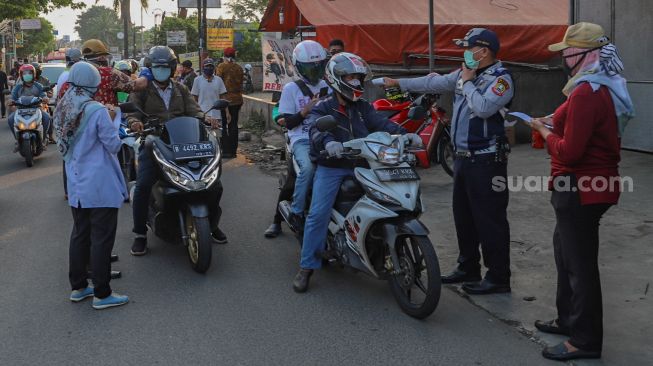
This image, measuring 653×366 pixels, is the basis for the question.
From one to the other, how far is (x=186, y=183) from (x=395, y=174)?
1.82 m

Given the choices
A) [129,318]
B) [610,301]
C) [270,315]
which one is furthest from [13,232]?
[610,301]

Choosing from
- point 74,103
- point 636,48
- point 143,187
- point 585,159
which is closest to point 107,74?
point 143,187

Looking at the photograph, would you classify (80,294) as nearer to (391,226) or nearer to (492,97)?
(391,226)

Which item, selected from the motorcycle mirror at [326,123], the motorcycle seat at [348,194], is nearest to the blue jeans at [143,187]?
the motorcycle seat at [348,194]

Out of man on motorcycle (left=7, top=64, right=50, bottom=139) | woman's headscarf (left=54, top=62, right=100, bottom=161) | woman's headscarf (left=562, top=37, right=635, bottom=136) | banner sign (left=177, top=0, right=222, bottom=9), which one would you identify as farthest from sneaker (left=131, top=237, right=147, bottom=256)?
banner sign (left=177, top=0, right=222, bottom=9)

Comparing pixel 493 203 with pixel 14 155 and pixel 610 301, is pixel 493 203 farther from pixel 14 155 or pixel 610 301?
pixel 14 155

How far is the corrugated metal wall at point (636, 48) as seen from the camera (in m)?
10.3

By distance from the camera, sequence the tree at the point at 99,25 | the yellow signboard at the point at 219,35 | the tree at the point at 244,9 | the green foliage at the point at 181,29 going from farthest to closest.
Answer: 1. the tree at the point at 99,25
2. the tree at the point at 244,9
3. the green foliage at the point at 181,29
4. the yellow signboard at the point at 219,35

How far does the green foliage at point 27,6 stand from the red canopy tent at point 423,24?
2670cm

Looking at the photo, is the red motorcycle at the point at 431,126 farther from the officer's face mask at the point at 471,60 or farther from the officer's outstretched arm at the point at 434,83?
the officer's face mask at the point at 471,60

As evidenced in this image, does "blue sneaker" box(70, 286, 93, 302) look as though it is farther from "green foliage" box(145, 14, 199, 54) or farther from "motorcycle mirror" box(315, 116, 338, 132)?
"green foliage" box(145, 14, 199, 54)

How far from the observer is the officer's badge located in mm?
4738

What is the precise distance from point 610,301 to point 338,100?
2.39 meters

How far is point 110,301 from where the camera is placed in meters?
4.98
